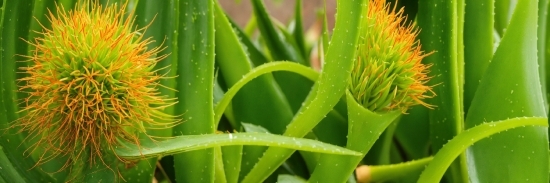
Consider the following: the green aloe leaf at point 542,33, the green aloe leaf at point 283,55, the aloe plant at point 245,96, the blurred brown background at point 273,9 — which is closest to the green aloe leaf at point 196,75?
the aloe plant at point 245,96

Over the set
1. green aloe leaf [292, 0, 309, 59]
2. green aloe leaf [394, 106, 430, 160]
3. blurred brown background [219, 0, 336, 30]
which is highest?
blurred brown background [219, 0, 336, 30]

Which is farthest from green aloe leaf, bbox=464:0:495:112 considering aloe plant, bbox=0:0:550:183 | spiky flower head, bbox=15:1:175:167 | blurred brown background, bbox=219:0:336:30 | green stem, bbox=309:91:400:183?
blurred brown background, bbox=219:0:336:30

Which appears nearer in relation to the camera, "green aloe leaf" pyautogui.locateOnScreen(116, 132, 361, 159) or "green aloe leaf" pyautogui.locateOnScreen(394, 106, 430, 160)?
"green aloe leaf" pyautogui.locateOnScreen(116, 132, 361, 159)

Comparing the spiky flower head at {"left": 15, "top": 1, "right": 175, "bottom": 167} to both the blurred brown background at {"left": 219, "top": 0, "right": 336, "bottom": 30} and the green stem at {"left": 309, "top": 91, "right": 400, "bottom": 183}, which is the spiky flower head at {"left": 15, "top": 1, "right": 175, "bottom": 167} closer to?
the green stem at {"left": 309, "top": 91, "right": 400, "bottom": 183}

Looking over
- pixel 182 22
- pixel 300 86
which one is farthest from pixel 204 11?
pixel 300 86

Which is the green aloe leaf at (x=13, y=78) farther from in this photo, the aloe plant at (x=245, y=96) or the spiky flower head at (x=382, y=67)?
the spiky flower head at (x=382, y=67)

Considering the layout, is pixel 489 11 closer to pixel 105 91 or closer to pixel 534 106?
pixel 534 106
